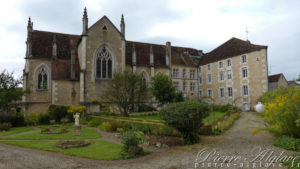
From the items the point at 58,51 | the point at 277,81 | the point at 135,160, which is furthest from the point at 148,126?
the point at 277,81

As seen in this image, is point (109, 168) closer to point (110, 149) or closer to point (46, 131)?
point (110, 149)

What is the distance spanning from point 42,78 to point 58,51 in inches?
184

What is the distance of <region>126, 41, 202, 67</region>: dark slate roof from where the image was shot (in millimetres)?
34406

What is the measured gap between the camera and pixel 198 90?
3953cm

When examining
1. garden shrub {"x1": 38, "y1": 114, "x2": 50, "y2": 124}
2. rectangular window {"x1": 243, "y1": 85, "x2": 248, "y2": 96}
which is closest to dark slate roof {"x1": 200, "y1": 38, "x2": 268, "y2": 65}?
rectangular window {"x1": 243, "y1": 85, "x2": 248, "y2": 96}

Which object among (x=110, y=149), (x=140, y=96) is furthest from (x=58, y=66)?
(x=110, y=149)

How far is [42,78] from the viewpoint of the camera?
27.9 meters

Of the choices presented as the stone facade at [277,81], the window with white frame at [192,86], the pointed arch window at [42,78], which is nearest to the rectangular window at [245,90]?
the stone facade at [277,81]

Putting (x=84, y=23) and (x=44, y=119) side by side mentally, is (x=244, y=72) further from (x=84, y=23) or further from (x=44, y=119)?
(x=44, y=119)

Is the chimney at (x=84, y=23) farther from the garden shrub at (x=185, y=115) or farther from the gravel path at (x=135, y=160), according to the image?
the garden shrub at (x=185, y=115)

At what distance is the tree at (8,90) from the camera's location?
63.1 feet

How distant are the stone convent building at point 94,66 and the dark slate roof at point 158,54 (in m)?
0.25

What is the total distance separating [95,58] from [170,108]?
2070 centimetres

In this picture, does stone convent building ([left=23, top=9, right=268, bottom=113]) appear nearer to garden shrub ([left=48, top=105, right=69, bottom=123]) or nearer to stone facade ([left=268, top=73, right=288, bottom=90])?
garden shrub ([left=48, top=105, right=69, bottom=123])
